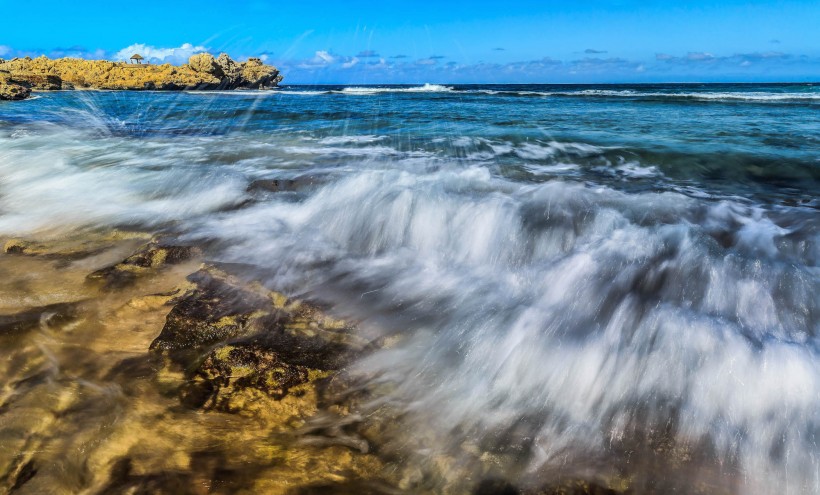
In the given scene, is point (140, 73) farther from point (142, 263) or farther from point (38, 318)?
point (38, 318)

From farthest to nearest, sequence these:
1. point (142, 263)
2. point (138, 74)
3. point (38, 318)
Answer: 1. point (138, 74)
2. point (142, 263)
3. point (38, 318)

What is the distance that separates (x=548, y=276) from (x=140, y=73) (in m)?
70.3

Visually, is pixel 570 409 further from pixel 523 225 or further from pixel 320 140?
pixel 320 140

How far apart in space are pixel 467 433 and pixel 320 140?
9.02 metres

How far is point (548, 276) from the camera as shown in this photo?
11.4 ft

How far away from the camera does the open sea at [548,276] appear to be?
206cm

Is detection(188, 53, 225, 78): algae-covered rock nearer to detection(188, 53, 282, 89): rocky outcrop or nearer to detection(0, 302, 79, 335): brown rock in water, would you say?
detection(188, 53, 282, 89): rocky outcrop

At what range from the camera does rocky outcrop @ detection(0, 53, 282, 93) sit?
53453mm

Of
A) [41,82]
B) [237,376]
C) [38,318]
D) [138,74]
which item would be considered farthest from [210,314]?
[138,74]

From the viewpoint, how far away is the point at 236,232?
425cm

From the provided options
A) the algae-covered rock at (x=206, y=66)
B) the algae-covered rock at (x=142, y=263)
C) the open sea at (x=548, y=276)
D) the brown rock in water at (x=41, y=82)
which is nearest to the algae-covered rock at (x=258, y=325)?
the open sea at (x=548, y=276)

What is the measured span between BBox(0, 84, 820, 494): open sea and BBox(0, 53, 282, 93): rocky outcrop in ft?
178

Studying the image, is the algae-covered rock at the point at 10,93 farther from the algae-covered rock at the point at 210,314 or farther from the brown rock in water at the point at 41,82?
the algae-covered rock at the point at 210,314

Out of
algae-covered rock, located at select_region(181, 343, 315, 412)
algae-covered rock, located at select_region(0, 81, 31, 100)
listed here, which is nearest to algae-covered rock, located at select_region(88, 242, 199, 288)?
algae-covered rock, located at select_region(181, 343, 315, 412)
